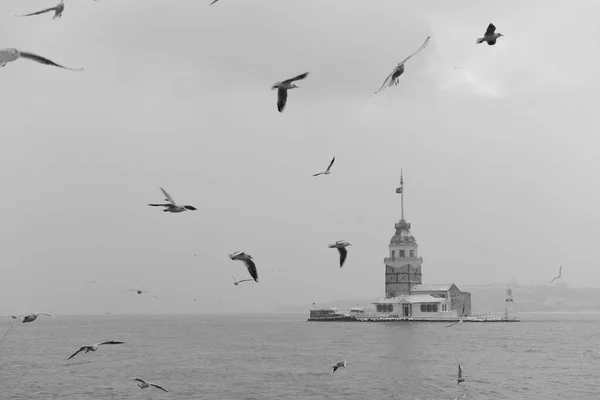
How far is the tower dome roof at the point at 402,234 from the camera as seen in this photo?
559 feet

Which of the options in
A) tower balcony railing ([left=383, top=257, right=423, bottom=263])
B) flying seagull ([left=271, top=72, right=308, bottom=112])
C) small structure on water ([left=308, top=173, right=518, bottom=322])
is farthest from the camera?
tower balcony railing ([left=383, top=257, right=423, bottom=263])

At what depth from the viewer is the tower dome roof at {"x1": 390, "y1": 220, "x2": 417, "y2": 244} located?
17025 centimetres

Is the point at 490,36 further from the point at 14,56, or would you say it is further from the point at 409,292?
the point at 409,292

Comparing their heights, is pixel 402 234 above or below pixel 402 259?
above

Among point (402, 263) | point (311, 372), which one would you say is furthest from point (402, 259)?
point (311, 372)

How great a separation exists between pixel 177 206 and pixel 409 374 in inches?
2182

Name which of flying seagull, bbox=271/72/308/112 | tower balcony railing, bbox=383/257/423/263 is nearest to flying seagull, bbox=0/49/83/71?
flying seagull, bbox=271/72/308/112

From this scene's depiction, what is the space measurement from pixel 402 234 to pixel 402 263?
23.8ft

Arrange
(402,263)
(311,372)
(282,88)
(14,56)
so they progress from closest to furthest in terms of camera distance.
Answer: (14,56), (282,88), (311,372), (402,263)

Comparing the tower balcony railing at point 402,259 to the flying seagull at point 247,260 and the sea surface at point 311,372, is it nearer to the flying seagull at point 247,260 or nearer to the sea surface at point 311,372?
the sea surface at point 311,372

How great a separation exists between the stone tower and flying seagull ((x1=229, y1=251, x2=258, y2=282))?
156312 millimetres

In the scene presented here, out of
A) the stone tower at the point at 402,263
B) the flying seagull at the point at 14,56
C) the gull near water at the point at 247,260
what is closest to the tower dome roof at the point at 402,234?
the stone tower at the point at 402,263

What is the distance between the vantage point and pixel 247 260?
14812 mm

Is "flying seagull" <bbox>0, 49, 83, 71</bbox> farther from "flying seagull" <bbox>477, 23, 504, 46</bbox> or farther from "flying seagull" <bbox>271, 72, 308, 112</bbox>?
"flying seagull" <bbox>477, 23, 504, 46</bbox>
